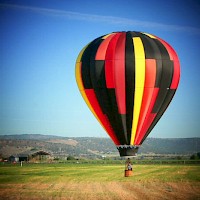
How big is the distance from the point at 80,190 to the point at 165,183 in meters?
7.72

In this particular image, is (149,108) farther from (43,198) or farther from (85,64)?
(43,198)

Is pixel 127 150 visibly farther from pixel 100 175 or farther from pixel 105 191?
pixel 100 175

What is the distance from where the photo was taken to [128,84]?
113 feet

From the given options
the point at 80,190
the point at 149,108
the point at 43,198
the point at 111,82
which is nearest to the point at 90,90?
the point at 111,82

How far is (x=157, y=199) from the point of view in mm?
27438

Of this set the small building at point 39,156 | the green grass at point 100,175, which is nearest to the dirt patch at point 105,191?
the green grass at point 100,175

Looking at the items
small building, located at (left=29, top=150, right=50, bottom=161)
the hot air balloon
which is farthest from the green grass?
small building, located at (left=29, top=150, right=50, bottom=161)

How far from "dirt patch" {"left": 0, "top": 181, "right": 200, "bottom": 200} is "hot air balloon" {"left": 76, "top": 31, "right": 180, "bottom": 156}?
3.07m

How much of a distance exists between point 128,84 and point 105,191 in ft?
26.1

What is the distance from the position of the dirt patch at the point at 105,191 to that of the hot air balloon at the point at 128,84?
307 cm

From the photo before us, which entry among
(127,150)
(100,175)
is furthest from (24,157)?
(127,150)

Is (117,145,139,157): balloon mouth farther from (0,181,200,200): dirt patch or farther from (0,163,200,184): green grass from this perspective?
(0,163,200,184): green grass

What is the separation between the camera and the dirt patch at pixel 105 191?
28.8m

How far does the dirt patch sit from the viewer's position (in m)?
28.8
